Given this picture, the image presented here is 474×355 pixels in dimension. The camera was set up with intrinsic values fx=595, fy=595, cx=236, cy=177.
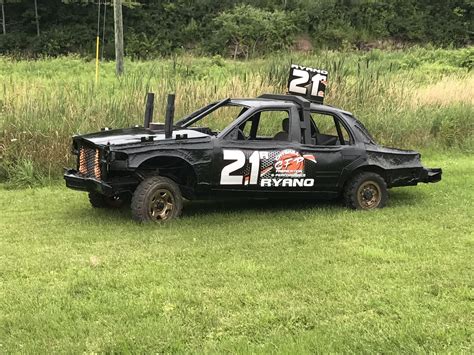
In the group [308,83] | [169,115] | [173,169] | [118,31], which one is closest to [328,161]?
[308,83]

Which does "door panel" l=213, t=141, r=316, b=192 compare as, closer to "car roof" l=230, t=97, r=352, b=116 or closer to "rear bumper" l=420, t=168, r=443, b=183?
"car roof" l=230, t=97, r=352, b=116

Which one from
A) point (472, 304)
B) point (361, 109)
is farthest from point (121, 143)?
point (361, 109)

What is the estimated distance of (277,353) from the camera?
388 cm

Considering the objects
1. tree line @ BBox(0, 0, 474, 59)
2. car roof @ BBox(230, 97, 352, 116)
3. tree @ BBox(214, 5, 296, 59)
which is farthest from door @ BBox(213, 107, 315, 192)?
tree line @ BBox(0, 0, 474, 59)

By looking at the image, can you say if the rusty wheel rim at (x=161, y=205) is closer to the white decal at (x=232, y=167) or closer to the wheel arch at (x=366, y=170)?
the white decal at (x=232, y=167)

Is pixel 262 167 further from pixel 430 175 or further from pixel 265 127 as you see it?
pixel 265 127

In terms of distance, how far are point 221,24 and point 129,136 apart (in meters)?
41.4

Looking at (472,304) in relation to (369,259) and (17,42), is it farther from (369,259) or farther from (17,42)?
(17,42)

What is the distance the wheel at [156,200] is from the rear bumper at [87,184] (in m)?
0.33

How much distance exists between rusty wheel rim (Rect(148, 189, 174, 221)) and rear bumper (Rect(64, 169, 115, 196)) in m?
0.49

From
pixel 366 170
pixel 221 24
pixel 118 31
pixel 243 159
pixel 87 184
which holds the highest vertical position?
pixel 221 24

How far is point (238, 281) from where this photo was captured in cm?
516

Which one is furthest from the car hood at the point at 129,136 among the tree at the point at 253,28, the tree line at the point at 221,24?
the tree line at the point at 221,24

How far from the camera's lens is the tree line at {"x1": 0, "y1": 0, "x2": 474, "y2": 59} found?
4616 centimetres
